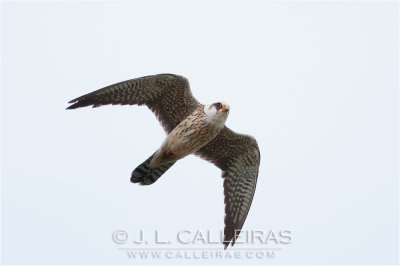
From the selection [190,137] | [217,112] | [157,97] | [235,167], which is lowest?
[235,167]

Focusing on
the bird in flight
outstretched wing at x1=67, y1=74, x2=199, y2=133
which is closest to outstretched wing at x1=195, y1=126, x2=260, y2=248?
the bird in flight

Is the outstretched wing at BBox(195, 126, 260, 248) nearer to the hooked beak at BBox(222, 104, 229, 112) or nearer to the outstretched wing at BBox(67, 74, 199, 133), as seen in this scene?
the outstretched wing at BBox(67, 74, 199, 133)

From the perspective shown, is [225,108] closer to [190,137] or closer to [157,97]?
[190,137]

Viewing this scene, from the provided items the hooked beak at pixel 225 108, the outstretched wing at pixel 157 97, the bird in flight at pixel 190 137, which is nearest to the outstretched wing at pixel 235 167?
the bird in flight at pixel 190 137

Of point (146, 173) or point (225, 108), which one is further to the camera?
point (146, 173)

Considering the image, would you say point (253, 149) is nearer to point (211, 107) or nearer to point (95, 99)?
point (211, 107)

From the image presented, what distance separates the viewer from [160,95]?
1095 cm

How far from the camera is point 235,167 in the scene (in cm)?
1176

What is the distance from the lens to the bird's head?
10.3m

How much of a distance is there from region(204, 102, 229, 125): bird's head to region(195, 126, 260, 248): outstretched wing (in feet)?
3.28

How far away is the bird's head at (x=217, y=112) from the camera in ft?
33.8

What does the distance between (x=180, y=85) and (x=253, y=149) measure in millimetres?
1925

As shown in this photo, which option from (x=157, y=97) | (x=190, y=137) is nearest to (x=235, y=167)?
(x=190, y=137)

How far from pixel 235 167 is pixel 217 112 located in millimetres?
1821
